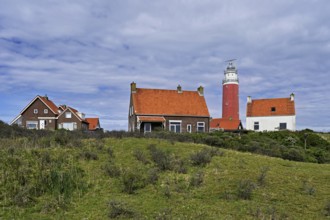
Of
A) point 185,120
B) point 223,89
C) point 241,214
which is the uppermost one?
point 223,89

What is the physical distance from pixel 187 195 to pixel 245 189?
154 centimetres

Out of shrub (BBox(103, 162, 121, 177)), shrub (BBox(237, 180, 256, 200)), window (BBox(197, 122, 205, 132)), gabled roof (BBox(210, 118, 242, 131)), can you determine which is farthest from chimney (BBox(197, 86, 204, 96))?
shrub (BBox(237, 180, 256, 200))

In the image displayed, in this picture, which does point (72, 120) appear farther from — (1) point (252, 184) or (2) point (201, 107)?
(1) point (252, 184)

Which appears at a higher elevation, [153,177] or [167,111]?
[167,111]

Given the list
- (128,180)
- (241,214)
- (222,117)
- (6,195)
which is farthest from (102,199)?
(222,117)

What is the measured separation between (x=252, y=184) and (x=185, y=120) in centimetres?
3176

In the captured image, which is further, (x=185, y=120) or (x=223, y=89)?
(x=223, y=89)

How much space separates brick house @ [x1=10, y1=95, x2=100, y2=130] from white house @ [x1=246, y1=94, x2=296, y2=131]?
25268 mm

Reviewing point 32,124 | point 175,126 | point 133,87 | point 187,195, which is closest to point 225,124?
point 175,126

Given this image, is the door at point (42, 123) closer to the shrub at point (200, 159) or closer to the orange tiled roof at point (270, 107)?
the orange tiled roof at point (270, 107)

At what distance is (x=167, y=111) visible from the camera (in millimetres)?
41375

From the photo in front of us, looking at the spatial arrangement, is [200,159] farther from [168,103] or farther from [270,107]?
[270,107]

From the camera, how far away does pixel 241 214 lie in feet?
25.8

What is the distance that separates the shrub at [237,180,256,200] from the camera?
29.8 feet
